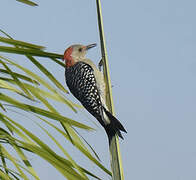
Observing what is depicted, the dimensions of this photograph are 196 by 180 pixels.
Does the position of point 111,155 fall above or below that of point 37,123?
below

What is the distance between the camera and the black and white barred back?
12.2 ft

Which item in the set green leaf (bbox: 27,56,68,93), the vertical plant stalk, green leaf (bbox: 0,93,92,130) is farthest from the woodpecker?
the vertical plant stalk

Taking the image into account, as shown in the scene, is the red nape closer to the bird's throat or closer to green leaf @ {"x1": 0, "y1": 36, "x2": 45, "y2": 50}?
the bird's throat

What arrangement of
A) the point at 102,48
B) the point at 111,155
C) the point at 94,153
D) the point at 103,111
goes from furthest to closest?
the point at 103,111 < the point at 94,153 < the point at 102,48 < the point at 111,155

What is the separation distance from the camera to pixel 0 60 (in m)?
2.03

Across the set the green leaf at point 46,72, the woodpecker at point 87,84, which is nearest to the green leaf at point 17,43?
the green leaf at point 46,72

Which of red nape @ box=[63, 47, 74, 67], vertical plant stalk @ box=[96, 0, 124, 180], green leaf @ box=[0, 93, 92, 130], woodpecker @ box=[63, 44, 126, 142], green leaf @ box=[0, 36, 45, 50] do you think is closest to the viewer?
vertical plant stalk @ box=[96, 0, 124, 180]

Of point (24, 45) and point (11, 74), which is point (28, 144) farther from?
point (24, 45)

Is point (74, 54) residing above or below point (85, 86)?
above

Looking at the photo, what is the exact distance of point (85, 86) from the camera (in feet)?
12.6

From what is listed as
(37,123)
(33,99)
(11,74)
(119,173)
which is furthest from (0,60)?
(119,173)

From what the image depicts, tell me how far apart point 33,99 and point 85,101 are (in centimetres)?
183

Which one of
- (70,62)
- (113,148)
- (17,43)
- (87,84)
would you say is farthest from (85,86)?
(113,148)

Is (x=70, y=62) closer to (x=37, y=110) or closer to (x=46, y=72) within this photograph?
(x=46, y=72)
